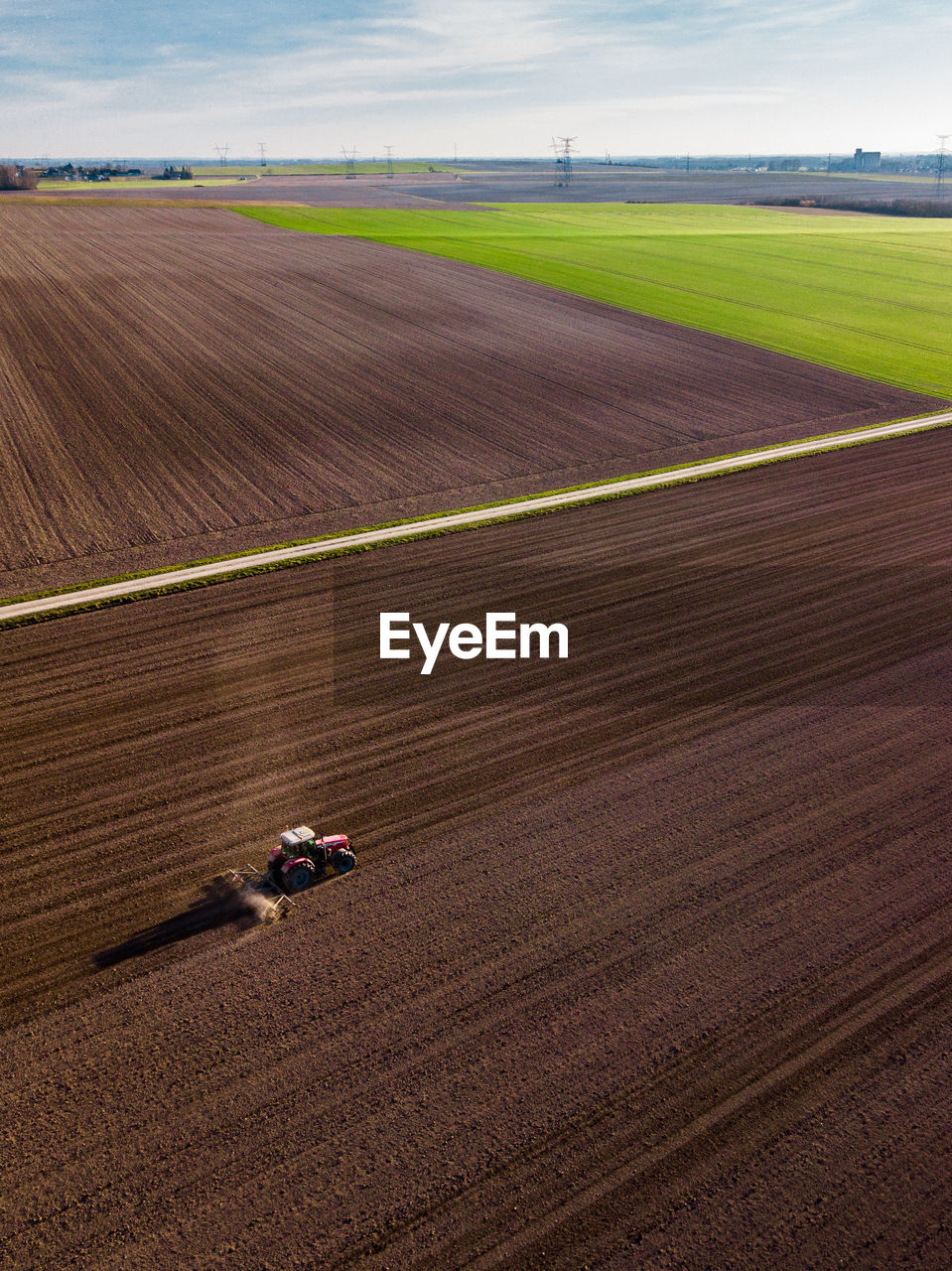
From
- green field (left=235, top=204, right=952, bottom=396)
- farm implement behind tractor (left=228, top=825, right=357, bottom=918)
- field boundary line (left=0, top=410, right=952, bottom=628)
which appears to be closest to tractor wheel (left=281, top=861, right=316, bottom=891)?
farm implement behind tractor (left=228, top=825, right=357, bottom=918)

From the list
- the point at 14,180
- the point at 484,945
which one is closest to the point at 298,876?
the point at 484,945

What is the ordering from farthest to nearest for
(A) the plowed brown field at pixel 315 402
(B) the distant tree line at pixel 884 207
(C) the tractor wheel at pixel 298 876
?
(B) the distant tree line at pixel 884 207 → (A) the plowed brown field at pixel 315 402 → (C) the tractor wheel at pixel 298 876

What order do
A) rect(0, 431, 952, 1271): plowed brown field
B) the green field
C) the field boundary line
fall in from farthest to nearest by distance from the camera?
the green field, the field boundary line, rect(0, 431, 952, 1271): plowed brown field

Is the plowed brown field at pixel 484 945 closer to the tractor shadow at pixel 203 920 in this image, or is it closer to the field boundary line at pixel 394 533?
the tractor shadow at pixel 203 920

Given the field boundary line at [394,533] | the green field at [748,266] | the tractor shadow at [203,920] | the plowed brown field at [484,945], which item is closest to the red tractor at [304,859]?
A: the plowed brown field at [484,945]

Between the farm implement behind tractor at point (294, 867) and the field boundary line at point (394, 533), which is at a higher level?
the field boundary line at point (394, 533)

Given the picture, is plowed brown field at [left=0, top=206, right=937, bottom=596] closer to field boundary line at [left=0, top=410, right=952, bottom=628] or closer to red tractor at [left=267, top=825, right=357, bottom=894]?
field boundary line at [left=0, top=410, right=952, bottom=628]
